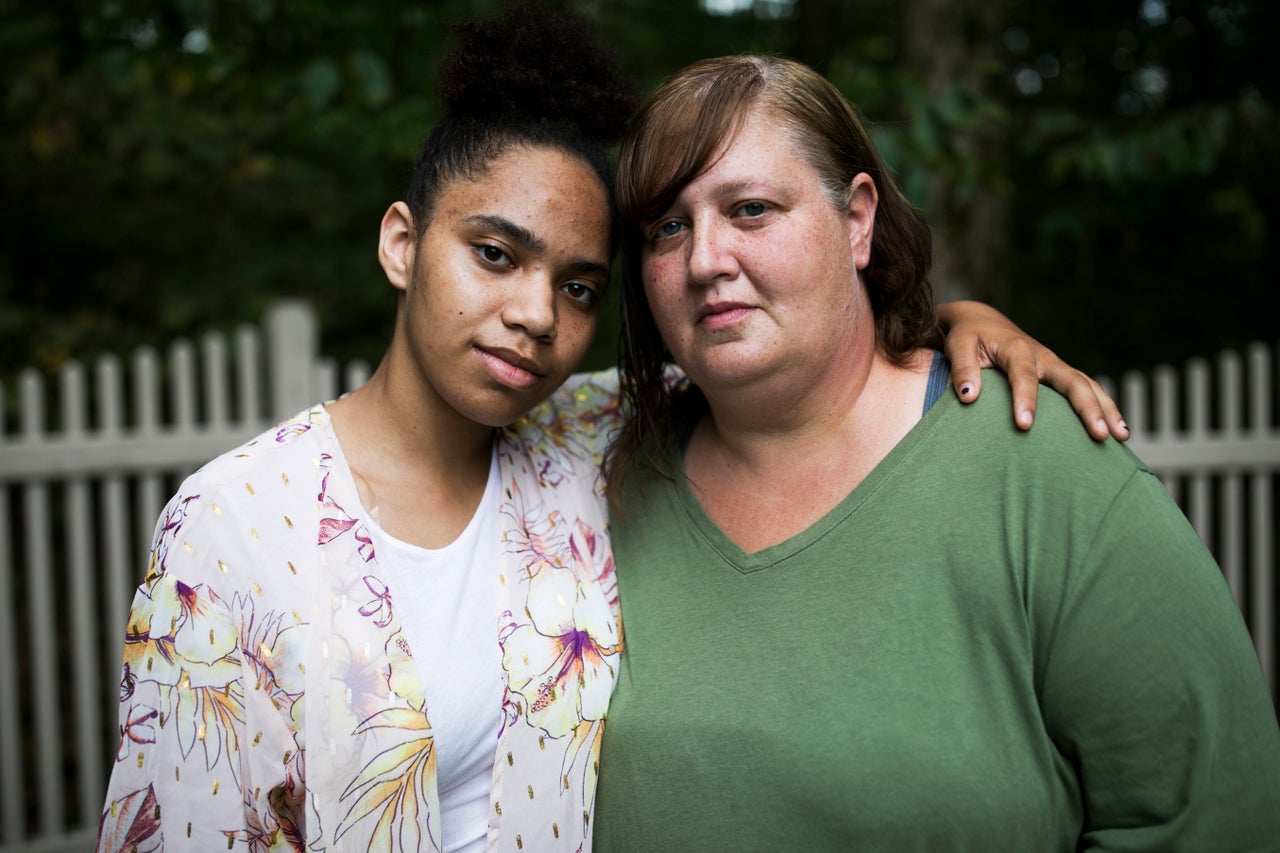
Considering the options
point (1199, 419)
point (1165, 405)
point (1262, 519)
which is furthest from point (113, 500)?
point (1262, 519)

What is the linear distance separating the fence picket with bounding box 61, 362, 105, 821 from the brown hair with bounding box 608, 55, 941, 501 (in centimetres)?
272

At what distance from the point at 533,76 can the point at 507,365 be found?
57 cm

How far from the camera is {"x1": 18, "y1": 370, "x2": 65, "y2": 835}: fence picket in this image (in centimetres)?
374

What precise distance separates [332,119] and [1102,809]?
14.5 ft

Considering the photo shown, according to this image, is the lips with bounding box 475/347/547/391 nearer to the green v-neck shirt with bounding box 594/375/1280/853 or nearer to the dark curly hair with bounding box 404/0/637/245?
the dark curly hair with bounding box 404/0/637/245

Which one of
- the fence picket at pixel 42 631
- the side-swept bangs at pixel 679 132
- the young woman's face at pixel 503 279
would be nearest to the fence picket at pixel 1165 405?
the side-swept bangs at pixel 679 132

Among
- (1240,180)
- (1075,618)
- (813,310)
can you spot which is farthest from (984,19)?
(1075,618)

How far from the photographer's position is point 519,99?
1.89 m

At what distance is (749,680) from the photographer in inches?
66.6

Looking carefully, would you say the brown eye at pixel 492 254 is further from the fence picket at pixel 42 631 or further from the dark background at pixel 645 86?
the fence picket at pixel 42 631

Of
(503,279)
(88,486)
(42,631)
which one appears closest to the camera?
(503,279)

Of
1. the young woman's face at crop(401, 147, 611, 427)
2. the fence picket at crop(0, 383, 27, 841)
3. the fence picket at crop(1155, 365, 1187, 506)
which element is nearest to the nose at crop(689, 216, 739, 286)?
the young woman's face at crop(401, 147, 611, 427)

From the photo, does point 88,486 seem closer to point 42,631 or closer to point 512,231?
point 42,631

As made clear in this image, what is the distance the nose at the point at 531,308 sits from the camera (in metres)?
1.76
